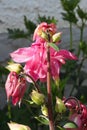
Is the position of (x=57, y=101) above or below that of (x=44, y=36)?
below

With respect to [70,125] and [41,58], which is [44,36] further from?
[70,125]

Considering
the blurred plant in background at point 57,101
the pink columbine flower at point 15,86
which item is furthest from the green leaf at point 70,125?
the pink columbine flower at point 15,86

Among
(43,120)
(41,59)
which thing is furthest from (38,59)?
(43,120)

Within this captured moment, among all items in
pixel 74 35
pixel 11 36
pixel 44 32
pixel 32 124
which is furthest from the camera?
pixel 74 35

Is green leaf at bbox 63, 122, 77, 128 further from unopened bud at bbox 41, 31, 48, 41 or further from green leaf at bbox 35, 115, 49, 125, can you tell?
unopened bud at bbox 41, 31, 48, 41

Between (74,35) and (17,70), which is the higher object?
(17,70)

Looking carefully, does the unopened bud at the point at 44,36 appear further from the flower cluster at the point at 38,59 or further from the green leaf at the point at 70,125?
the green leaf at the point at 70,125

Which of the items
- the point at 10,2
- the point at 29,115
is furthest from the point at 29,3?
the point at 29,115

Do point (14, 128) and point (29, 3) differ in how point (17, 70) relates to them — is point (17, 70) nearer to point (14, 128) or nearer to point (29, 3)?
point (14, 128)

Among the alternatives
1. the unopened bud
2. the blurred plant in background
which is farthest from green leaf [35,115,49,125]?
the unopened bud
